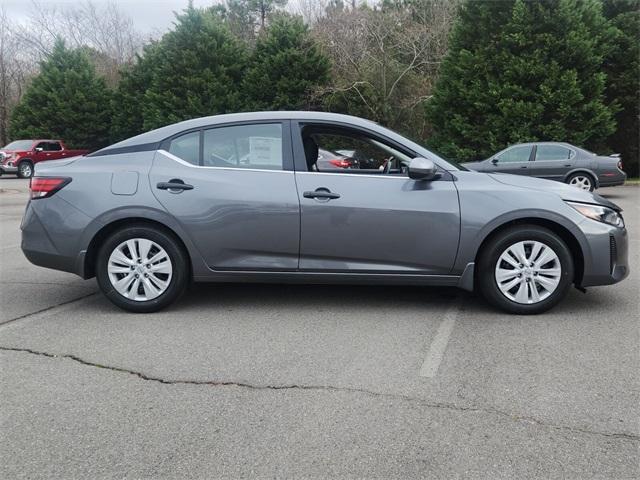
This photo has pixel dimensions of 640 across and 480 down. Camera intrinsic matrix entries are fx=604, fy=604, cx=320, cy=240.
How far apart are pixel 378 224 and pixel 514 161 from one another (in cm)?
1161

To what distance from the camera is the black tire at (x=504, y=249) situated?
4.77 meters

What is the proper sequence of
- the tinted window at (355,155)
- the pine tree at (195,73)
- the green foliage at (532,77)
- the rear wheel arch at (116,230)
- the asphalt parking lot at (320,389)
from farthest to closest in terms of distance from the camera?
the pine tree at (195,73)
the green foliage at (532,77)
the tinted window at (355,155)
the rear wheel arch at (116,230)
the asphalt parking lot at (320,389)

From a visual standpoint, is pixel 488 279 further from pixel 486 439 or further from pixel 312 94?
pixel 312 94

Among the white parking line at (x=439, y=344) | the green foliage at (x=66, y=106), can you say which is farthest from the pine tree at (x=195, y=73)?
the white parking line at (x=439, y=344)

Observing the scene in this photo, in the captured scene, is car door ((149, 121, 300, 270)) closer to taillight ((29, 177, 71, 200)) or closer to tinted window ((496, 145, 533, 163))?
taillight ((29, 177, 71, 200))

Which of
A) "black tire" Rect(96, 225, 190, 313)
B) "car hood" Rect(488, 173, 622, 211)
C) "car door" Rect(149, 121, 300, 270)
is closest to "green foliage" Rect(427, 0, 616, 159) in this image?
"car hood" Rect(488, 173, 622, 211)

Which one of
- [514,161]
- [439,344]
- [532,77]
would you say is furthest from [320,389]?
[532,77]

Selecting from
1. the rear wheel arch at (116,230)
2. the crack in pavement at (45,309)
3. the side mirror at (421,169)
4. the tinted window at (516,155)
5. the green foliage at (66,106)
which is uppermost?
the green foliage at (66,106)

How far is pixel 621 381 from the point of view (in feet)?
11.5

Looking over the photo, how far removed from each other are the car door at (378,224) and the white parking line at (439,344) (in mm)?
390

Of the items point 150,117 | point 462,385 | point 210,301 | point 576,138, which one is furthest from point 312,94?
point 462,385

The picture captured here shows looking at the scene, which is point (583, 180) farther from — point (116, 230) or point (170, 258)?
point (116, 230)

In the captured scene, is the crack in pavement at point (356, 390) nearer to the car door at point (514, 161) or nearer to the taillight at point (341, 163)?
the taillight at point (341, 163)

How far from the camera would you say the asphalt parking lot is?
2.70 m
